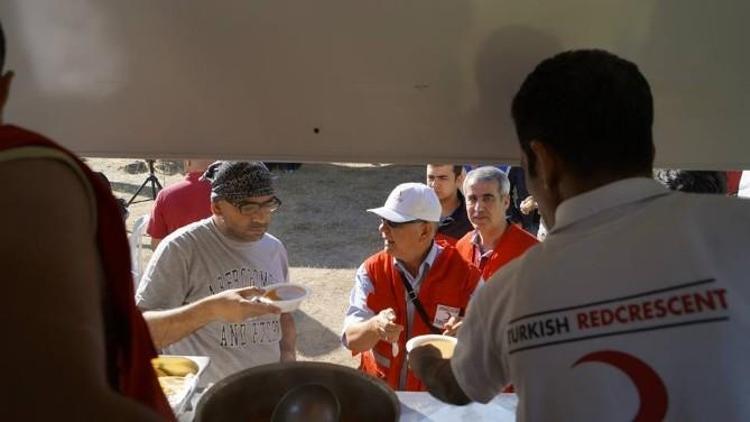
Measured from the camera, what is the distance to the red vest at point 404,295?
1861mm

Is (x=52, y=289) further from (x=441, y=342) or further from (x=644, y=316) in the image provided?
(x=441, y=342)

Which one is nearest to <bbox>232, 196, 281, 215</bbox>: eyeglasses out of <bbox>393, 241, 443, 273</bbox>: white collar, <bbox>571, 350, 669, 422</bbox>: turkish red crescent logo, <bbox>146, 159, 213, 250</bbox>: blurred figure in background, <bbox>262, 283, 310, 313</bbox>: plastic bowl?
<bbox>262, 283, 310, 313</bbox>: plastic bowl

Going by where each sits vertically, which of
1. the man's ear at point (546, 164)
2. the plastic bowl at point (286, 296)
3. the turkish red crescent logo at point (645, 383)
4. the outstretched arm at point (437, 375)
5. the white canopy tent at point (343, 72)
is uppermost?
the white canopy tent at point (343, 72)

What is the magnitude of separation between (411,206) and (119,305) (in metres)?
1.36

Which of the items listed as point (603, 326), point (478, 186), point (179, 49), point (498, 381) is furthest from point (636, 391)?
point (478, 186)

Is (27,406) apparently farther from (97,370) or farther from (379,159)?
(379,159)

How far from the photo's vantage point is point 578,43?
3.50 ft

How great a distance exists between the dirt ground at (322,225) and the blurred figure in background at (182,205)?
911 mm

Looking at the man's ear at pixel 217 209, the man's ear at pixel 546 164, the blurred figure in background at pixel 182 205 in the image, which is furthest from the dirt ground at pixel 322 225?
the man's ear at pixel 546 164

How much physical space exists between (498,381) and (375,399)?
25 cm

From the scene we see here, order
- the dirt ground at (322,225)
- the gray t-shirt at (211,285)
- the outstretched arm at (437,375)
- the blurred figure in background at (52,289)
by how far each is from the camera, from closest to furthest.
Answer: the blurred figure in background at (52,289)
the outstretched arm at (437,375)
the gray t-shirt at (211,285)
the dirt ground at (322,225)

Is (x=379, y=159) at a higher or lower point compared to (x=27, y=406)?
higher

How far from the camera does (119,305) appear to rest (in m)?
0.66

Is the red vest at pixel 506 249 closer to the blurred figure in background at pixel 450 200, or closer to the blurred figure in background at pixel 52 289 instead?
the blurred figure in background at pixel 450 200
